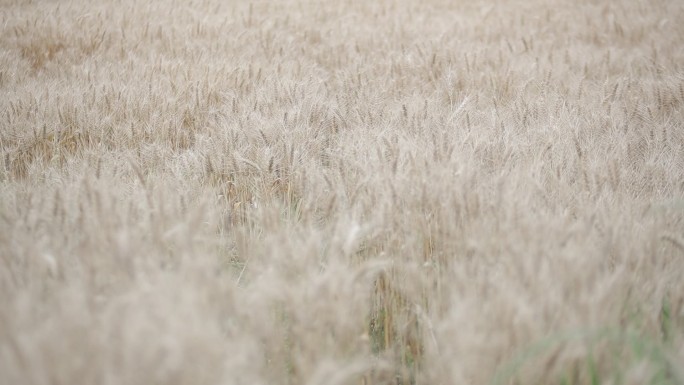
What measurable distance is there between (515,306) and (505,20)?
6639 millimetres

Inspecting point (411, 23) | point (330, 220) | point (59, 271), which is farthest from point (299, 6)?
point (59, 271)

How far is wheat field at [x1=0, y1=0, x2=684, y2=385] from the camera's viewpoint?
993mm

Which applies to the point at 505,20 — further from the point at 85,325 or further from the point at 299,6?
the point at 85,325

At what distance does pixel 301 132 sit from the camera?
8.89ft

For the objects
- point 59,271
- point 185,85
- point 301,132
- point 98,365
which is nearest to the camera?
point 98,365

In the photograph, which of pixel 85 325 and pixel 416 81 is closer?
pixel 85 325

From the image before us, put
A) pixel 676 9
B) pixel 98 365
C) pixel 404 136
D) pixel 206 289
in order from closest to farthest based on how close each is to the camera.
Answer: pixel 98 365, pixel 206 289, pixel 404 136, pixel 676 9

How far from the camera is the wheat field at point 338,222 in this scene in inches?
39.1

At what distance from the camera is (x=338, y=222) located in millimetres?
1285

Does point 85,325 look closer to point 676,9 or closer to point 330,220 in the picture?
point 330,220

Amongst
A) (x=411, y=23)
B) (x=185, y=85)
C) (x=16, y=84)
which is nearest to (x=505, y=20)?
(x=411, y=23)

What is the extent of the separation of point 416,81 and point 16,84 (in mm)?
3305

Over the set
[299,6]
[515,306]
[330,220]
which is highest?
[299,6]

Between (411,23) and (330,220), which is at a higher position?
(411,23)
